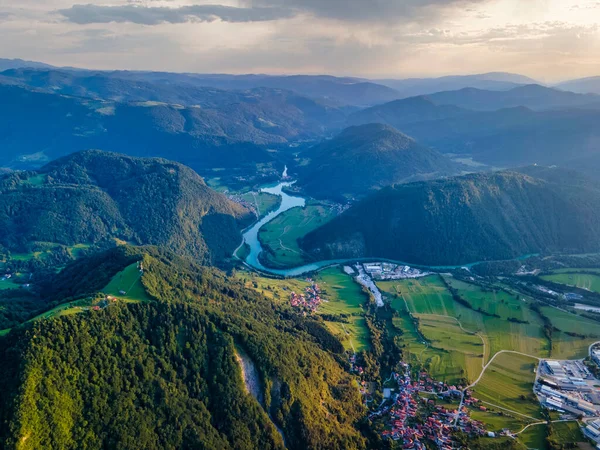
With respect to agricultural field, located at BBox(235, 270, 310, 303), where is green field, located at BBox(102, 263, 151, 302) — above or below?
above

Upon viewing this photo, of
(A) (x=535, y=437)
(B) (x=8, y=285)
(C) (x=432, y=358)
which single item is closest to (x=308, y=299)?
(C) (x=432, y=358)

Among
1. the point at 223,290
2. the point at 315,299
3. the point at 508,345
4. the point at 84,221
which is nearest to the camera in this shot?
the point at 508,345

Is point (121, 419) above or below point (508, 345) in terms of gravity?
above

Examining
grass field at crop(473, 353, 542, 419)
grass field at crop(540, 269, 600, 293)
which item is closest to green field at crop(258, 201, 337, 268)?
grass field at crop(540, 269, 600, 293)

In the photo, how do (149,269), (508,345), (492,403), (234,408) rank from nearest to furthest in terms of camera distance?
(234,408) < (492,403) < (149,269) < (508,345)

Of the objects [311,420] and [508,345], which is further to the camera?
[508,345]

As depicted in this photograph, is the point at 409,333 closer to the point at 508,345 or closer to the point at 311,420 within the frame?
the point at 508,345

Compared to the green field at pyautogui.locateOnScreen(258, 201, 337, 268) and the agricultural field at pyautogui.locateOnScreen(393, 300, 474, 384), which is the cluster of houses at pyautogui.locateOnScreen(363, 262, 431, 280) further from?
the agricultural field at pyautogui.locateOnScreen(393, 300, 474, 384)

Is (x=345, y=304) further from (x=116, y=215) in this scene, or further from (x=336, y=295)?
(x=116, y=215)

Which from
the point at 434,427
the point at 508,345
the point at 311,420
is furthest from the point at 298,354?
the point at 508,345
